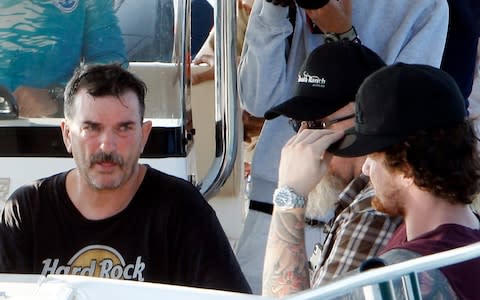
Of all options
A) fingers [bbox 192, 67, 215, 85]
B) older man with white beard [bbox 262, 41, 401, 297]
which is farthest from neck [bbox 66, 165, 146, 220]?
fingers [bbox 192, 67, 215, 85]

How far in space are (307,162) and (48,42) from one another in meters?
1.35

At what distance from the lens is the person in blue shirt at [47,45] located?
11.9 feet

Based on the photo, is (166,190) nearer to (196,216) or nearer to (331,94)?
(196,216)

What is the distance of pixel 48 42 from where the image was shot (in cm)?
365

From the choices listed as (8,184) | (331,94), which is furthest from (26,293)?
(8,184)

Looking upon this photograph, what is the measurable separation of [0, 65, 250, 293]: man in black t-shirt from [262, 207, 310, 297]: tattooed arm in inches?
13.4

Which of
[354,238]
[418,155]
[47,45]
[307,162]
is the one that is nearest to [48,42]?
[47,45]

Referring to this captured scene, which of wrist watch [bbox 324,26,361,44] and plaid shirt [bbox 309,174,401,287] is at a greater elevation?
wrist watch [bbox 324,26,361,44]

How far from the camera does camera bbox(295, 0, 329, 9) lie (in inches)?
135

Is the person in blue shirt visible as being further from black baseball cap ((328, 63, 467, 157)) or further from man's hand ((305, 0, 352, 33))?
black baseball cap ((328, 63, 467, 157))

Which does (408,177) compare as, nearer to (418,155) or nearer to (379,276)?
(418,155)

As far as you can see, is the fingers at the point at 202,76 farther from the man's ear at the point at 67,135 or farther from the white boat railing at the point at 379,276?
the white boat railing at the point at 379,276

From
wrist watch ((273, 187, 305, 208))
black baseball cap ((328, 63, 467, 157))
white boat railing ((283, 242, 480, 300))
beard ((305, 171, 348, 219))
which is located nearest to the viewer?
white boat railing ((283, 242, 480, 300))

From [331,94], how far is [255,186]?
75 cm
